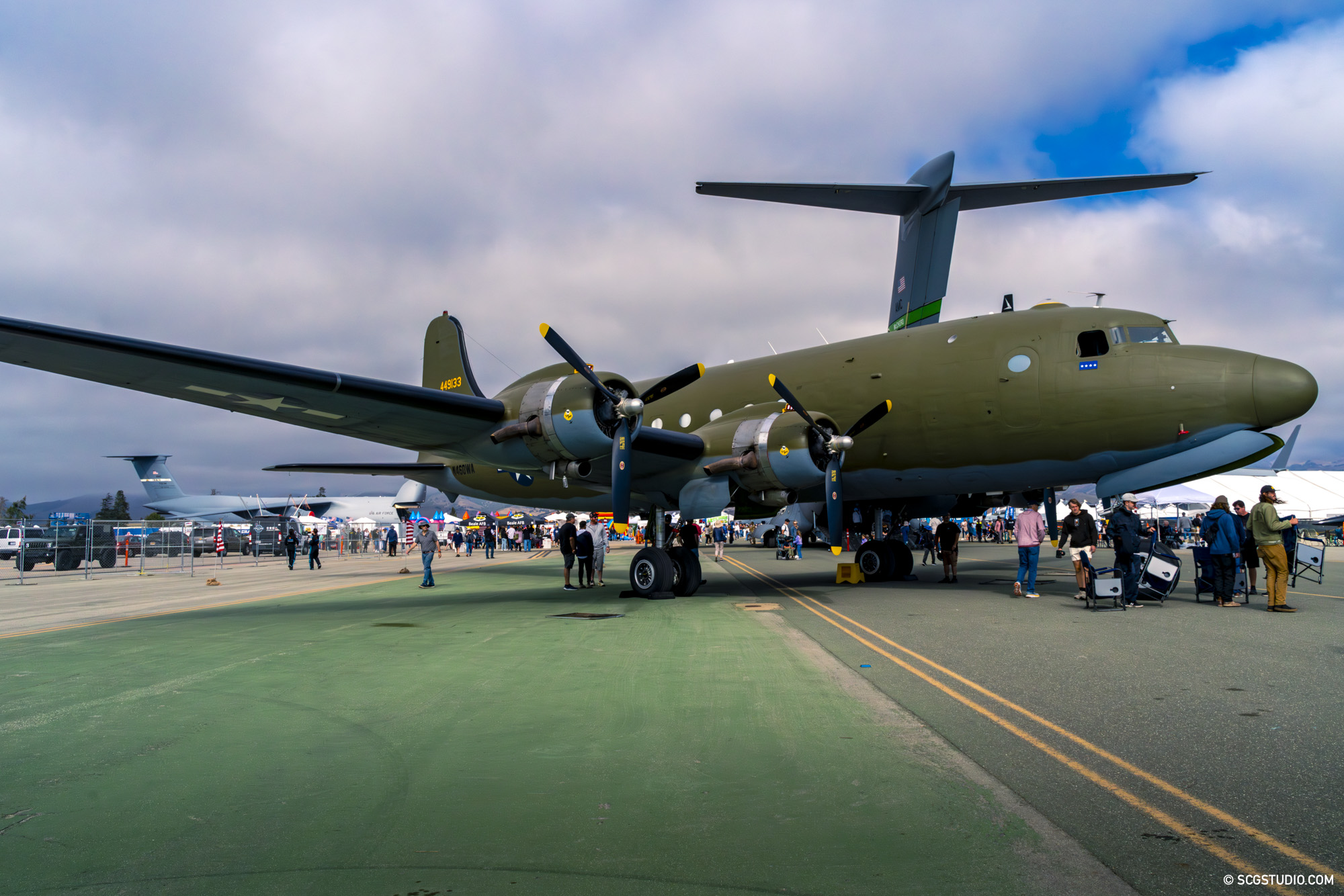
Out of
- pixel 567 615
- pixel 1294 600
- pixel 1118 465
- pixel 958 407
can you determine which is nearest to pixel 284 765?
pixel 567 615

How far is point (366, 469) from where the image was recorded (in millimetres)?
21344

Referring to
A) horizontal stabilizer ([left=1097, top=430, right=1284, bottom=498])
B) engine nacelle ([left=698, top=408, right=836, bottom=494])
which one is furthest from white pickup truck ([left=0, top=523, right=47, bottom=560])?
horizontal stabilizer ([left=1097, top=430, right=1284, bottom=498])

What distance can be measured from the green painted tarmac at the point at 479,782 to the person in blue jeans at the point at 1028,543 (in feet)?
24.8

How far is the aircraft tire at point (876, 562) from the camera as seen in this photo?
19422 millimetres

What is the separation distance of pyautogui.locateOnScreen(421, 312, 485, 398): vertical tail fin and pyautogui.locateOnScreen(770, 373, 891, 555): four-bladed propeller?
28.6 feet

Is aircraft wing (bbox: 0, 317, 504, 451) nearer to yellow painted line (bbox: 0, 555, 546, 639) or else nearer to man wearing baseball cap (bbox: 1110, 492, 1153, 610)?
yellow painted line (bbox: 0, 555, 546, 639)

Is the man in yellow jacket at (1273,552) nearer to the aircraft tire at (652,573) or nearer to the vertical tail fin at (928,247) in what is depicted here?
the aircraft tire at (652,573)

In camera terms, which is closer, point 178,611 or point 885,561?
point 178,611

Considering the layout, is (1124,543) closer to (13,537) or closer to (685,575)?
(685,575)

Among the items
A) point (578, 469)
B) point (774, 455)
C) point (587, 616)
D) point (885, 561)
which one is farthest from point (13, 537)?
point (885, 561)

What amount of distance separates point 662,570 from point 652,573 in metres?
0.22

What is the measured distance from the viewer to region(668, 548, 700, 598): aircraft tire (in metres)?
16.3

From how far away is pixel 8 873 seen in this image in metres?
3.24

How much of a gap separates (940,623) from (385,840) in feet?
30.0
